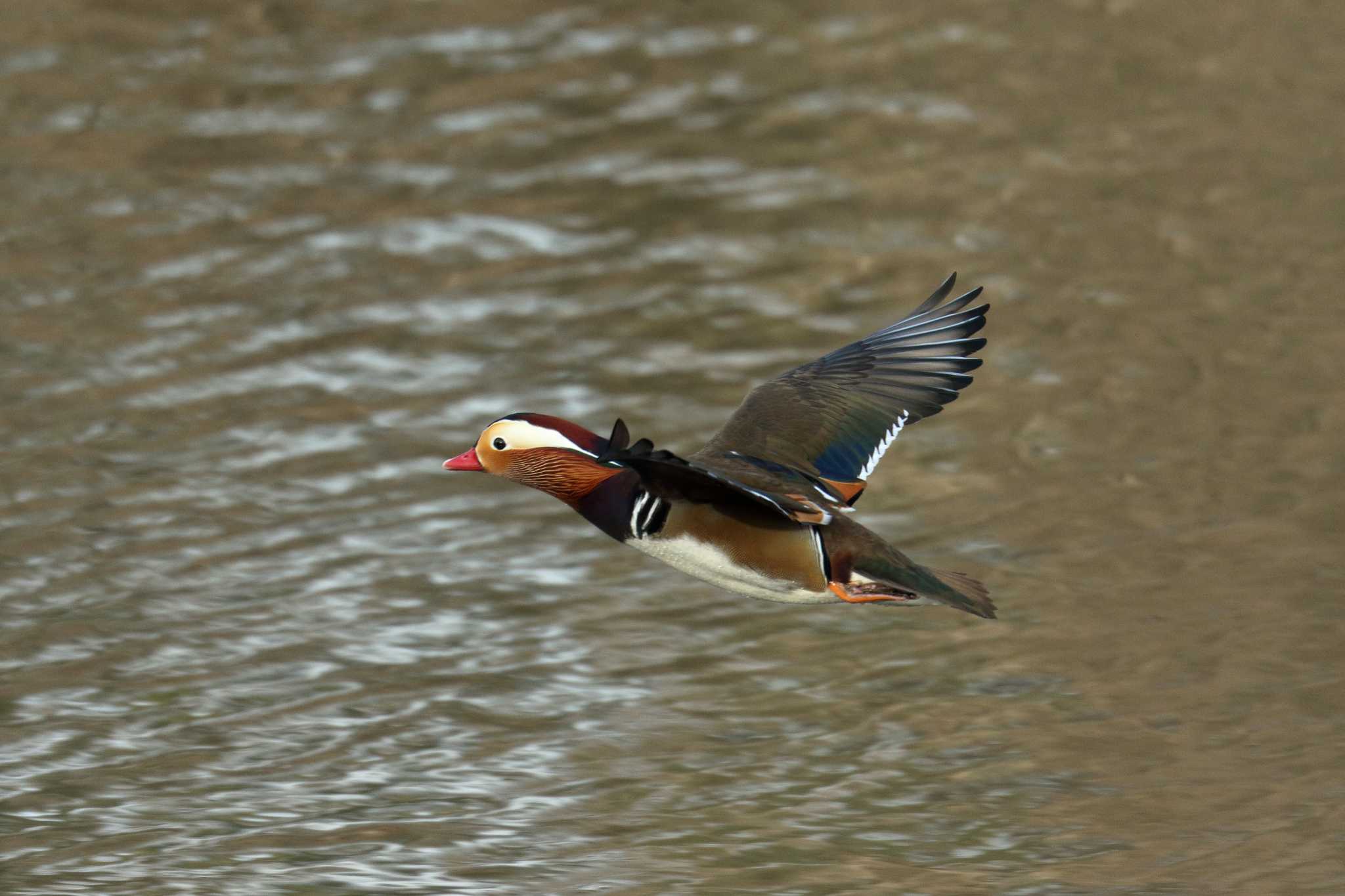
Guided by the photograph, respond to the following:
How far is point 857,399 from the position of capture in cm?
737

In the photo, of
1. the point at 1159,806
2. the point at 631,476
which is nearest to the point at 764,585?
the point at 631,476

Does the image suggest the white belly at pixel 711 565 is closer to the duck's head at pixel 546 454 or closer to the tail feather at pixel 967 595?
the duck's head at pixel 546 454

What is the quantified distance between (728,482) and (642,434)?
521 cm

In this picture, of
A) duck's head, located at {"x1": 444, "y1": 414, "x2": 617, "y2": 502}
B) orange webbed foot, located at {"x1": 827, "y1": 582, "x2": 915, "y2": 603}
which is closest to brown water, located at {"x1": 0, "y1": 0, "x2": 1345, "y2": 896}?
orange webbed foot, located at {"x1": 827, "y1": 582, "x2": 915, "y2": 603}

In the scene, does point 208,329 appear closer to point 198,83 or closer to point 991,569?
point 198,83

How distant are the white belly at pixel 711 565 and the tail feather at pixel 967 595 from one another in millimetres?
387

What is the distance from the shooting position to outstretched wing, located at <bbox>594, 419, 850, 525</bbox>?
19.2 ft

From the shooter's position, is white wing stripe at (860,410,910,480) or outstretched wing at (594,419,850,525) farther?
white wing stripe at (860,410,910,480)

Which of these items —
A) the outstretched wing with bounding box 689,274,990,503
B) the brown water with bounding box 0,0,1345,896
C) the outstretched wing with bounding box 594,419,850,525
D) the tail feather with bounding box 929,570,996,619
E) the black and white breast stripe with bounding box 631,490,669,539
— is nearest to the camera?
the outstretched wing with bounding box 594,419,850,525

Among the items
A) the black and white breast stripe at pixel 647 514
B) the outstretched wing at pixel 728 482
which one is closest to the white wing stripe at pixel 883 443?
the outstretched wing at pixel 728 482

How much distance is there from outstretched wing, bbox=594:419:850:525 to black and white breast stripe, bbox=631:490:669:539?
0.03 m

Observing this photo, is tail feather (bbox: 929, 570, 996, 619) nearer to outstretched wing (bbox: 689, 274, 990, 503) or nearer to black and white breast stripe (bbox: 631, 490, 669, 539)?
outstretched wing (bbox: 689, 274, 990, 503)

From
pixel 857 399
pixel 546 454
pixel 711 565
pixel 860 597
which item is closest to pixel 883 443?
pixel 857 399

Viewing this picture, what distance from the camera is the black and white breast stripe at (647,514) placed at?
21.4ft
